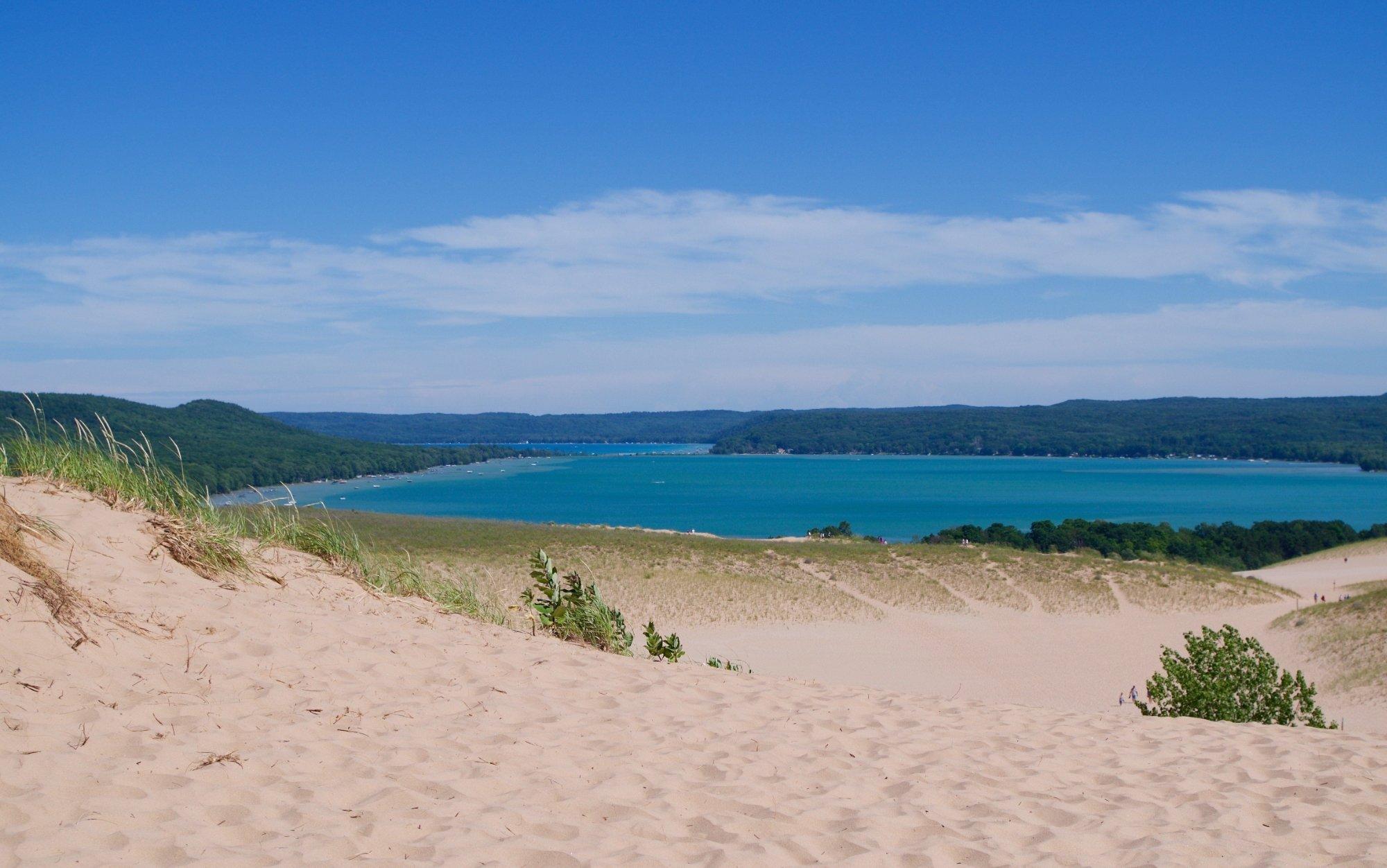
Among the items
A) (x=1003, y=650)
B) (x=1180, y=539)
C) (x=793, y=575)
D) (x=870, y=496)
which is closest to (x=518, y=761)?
(x=1003, y=650)

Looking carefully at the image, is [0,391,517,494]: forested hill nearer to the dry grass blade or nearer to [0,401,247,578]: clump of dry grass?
[0,401,247,578]: clump of dry grass

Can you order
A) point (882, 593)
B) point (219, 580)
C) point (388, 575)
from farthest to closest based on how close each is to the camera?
point (882, 593) → point (388, 575) → point (219, 580)

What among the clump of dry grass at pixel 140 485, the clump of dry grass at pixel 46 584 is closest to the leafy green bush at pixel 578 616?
the clump of dry grass at pixel 140 485

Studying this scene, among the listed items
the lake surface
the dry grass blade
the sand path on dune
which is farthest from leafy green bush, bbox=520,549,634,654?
the lake surface

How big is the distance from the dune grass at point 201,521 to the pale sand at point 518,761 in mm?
372

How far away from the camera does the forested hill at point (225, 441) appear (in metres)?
31.2

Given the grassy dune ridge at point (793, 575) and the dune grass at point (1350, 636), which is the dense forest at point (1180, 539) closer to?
the grassy dune ridge at point (793, 575)

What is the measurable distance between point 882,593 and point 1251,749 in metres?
29.4

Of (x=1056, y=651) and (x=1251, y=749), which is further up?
(x=1251, y=749)

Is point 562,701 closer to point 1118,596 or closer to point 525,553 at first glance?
point 525,553

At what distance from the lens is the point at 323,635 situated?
6660mm

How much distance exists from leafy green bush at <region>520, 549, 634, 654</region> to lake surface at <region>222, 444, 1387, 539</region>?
5524 cm

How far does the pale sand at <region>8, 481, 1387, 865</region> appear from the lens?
13.4ft

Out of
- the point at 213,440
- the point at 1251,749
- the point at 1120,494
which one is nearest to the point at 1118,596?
the point at 1251,749
